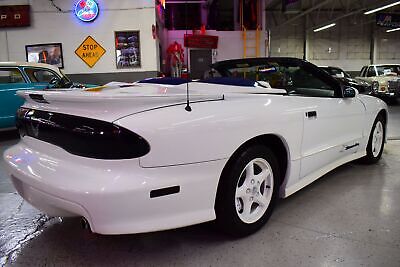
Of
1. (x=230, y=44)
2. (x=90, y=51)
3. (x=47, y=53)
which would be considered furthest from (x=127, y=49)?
(x=230, y=44)

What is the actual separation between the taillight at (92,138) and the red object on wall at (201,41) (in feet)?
40.1

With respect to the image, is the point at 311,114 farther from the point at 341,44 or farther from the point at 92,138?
the point at 341,44

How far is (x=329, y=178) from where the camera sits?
12.2 feet

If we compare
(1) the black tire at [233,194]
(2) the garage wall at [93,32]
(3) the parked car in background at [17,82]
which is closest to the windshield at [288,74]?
(1) the black tire at [233,194]

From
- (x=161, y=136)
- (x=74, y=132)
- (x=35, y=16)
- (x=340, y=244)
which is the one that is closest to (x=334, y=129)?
(x=340, y=244)

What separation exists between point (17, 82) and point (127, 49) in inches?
152

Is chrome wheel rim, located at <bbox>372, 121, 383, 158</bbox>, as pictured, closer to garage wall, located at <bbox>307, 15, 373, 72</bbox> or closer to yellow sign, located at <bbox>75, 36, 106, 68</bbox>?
yellow sign, located at <bbox>75, 36, 106, 68</bbox>

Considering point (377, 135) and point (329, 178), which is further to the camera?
point (377, 135)

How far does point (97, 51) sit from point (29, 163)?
8.41m

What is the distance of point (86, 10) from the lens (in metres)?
9.88

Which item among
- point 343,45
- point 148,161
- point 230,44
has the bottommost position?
point 148,161

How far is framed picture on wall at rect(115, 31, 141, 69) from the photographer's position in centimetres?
990

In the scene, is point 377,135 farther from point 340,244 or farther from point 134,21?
point 134,21

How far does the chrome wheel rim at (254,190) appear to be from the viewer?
233 centimetres
